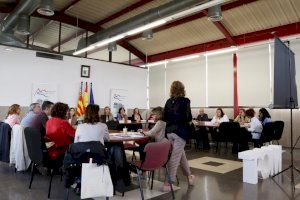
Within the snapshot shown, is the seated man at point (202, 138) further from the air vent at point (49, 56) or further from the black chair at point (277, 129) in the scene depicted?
the air vent at point (49, 56)

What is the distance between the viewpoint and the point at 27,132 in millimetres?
3377

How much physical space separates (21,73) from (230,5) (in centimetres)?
679

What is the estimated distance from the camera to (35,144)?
11.0ft

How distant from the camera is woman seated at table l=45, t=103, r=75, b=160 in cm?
345

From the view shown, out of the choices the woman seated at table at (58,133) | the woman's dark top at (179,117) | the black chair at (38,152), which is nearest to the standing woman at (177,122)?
the woman's dark top at (179,117)

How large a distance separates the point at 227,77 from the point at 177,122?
6.81m

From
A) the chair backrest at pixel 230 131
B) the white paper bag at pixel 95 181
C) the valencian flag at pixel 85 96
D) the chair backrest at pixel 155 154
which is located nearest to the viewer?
the white paper bag at pixel 95 181

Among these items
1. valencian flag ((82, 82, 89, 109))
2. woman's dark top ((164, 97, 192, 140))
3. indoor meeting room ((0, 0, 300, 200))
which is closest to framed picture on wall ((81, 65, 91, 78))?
indoor meeting room ((0, 0, 300, 200))

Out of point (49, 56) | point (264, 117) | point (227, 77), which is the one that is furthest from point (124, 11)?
point (264, 117)

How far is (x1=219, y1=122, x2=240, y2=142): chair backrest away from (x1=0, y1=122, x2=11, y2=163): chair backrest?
469 cm

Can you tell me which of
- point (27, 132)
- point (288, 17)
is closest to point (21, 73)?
point (27, 132)

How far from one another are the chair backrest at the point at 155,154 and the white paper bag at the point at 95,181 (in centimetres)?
50

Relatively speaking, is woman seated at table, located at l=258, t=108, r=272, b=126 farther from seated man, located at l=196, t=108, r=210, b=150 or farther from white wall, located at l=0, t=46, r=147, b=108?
white wall, located at l=0, t=46, r=147, b=108

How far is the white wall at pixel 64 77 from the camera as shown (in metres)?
7.80
